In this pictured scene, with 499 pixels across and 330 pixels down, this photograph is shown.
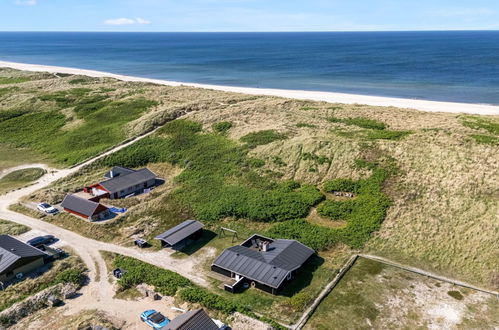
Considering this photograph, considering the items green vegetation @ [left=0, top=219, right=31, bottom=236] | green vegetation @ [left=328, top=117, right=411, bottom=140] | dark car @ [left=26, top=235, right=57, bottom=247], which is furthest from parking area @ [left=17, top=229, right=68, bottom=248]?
green vegetation @ [left=328, top=117, right=411, bottom=140]

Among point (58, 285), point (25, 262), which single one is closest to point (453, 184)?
point (58, 285)

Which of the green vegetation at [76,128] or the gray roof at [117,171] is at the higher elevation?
the green vegetation at [76,128]

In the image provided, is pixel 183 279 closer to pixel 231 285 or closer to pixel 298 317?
pixel 231 285

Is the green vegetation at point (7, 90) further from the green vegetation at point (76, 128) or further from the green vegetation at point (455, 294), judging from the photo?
the green vegetation at point (455, 294)

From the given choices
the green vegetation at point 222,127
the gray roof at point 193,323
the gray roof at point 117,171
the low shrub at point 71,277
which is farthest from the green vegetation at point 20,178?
the gray roof at point 193,323

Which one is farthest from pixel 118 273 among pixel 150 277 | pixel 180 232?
pixel 180 232
